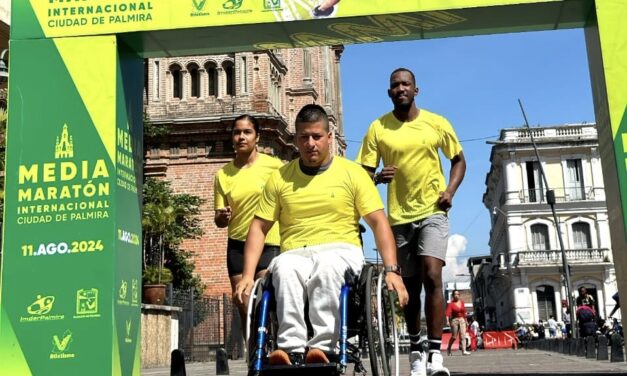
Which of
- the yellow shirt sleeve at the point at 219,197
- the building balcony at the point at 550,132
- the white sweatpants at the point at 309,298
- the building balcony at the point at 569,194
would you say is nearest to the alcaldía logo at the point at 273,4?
the yellow shirt sleeve at the point at 219,197

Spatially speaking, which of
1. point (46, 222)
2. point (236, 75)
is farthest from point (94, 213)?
point (236, 75)

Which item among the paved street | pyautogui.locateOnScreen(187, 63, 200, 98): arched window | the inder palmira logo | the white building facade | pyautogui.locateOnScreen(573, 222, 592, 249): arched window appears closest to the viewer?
the inder palmira logo

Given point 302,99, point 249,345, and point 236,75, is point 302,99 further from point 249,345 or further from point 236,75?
point 249,345

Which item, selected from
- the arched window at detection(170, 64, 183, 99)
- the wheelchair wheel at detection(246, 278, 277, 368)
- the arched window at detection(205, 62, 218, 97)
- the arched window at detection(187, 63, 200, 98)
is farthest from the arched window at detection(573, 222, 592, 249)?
the wheelchair wheel at detection(246, 278, 277, 368)

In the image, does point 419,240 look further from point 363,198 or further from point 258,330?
point 258,330

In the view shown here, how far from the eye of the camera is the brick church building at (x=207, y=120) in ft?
107

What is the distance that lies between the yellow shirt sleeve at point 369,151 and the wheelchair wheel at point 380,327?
1.67 metres

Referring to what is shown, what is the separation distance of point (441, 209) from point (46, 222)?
3.01m

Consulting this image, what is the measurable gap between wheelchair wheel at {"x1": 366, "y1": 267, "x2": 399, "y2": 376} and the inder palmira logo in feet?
7.08

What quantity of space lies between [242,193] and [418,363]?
214 cm

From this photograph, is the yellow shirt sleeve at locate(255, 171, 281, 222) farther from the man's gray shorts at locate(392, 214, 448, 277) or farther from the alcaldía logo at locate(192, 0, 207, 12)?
the alcaldía logo at locate(192, 0, 207, 12)

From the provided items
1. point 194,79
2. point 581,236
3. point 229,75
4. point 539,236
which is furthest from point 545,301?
point 194,79

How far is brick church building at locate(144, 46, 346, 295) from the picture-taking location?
32531 mm

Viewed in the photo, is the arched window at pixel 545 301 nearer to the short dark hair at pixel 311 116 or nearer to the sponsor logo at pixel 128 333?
the sponsor logo at pixel 128 333
